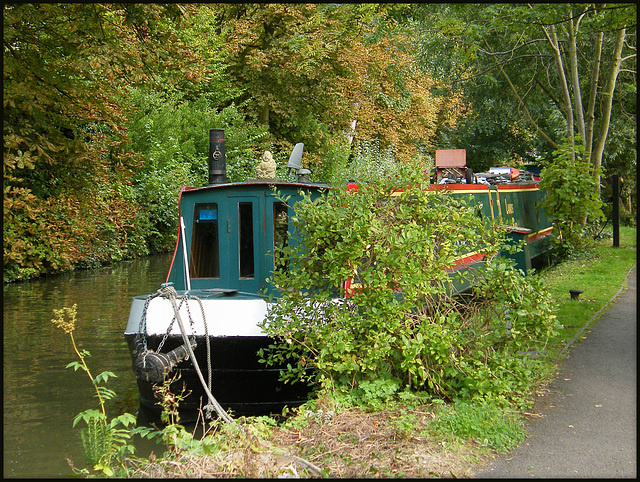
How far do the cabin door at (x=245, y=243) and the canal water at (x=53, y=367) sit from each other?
6.22 feet

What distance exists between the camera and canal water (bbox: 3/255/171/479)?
643 cm

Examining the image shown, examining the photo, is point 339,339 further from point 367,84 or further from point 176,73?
point 367,84

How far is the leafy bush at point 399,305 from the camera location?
19.3 feet

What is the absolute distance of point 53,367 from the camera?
916cm

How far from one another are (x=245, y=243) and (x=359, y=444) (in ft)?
11.3

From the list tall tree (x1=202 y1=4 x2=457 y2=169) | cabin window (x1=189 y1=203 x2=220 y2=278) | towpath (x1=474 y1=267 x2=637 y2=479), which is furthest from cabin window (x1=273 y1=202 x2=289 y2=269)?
tall tree (x1=202 y1=4 x2=457 y2=169)

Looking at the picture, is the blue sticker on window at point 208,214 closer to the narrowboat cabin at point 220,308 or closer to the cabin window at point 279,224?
the narrowboat cabin at point 220,308

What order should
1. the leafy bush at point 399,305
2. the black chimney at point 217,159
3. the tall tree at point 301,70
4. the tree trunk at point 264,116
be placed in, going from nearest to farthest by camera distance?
1. the leafy bush at point 399,305
2. the black chimney at point 217,159
3. the tall tree at point 301,70
4. the tree trunk at point 264,116

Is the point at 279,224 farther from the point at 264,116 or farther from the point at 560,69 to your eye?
Answer: the point at 264,116

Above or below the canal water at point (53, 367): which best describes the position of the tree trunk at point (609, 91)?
above

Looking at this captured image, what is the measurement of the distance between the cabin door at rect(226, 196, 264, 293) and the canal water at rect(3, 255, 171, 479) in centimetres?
190

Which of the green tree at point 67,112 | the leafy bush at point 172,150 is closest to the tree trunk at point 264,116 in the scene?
the leafy bush at point 172,150

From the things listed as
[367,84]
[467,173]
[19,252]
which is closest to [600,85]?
[467,173]

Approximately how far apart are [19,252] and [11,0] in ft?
25.1
